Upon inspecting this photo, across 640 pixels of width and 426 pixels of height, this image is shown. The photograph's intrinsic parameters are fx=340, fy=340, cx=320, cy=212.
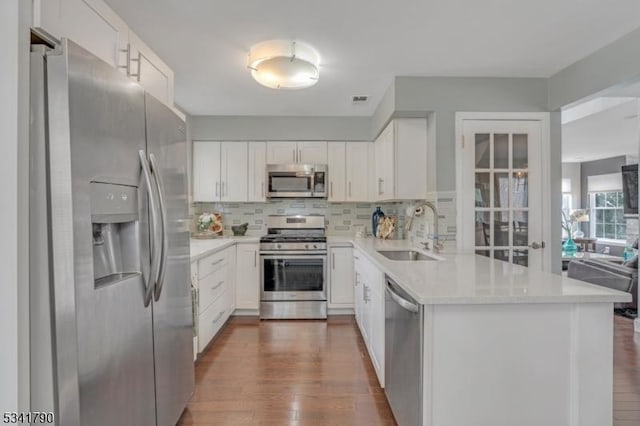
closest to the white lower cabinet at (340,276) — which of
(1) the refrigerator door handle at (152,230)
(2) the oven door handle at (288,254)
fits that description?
(2) the oven door handle at (288,254)

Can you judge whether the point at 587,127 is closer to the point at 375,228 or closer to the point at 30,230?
the point at 375,228

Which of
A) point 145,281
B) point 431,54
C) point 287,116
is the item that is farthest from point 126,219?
point 287,116

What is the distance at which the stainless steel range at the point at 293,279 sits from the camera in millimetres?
3691

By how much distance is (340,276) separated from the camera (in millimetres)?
3803

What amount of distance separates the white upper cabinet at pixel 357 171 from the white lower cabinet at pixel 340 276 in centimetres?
71

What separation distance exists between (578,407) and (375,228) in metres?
2.90

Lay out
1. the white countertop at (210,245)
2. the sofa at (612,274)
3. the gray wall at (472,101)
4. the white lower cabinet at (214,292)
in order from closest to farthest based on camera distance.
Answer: the white countertop at (210,245)
the white lower cabinet at (214,292)
the gray wall at (472,101)
the sofa at (612,274)

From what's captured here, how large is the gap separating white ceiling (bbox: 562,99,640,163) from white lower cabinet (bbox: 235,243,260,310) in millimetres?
4303

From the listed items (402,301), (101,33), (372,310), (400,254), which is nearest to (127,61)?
(101,33)

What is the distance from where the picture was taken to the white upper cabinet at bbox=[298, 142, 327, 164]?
13.4 ft

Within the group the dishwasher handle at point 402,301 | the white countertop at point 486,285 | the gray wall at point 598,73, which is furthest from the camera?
the gray wall at point 598,73

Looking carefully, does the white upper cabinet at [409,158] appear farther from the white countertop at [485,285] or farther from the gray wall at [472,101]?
the white countertop at [485,285]

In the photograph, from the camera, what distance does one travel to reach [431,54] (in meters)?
2.47

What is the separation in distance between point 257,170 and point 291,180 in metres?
0.44
